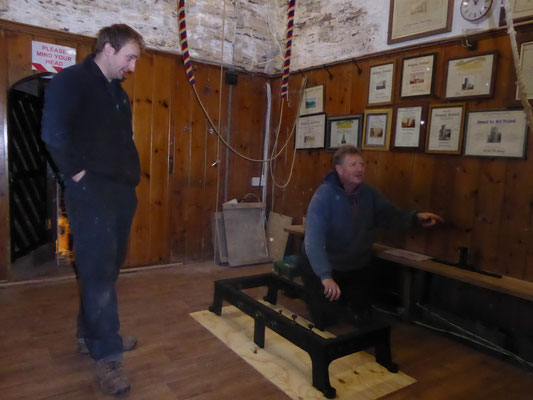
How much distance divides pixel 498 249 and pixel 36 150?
4.33 metres

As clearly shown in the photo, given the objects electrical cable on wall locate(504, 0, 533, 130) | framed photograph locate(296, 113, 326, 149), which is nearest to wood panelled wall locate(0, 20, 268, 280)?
framed photograph locate(296, 113, 326, 149)

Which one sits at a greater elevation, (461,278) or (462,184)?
(462,184)

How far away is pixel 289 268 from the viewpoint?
9.98 feet

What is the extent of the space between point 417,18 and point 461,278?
1736 mm

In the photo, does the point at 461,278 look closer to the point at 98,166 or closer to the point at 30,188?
the point at 98,166

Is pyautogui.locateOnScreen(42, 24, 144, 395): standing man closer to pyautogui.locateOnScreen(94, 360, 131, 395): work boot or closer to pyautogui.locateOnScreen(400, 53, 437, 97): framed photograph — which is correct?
pyautogui.locateOnScreen(94, 360, 131, 395): work boot

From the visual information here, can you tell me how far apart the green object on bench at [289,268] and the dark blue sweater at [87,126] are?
1.51 metres

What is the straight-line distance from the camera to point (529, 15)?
220 centimetres

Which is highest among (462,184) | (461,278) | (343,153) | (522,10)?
(522,10)

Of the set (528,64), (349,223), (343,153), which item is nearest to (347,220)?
(349,223)

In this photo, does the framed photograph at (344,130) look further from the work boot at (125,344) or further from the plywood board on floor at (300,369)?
the work boot at (125,344)

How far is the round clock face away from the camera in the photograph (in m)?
2.39

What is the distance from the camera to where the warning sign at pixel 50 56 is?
118 inches

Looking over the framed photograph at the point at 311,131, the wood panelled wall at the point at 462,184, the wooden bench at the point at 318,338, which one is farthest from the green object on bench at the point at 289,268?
the framed photograph at the point at 311,131
